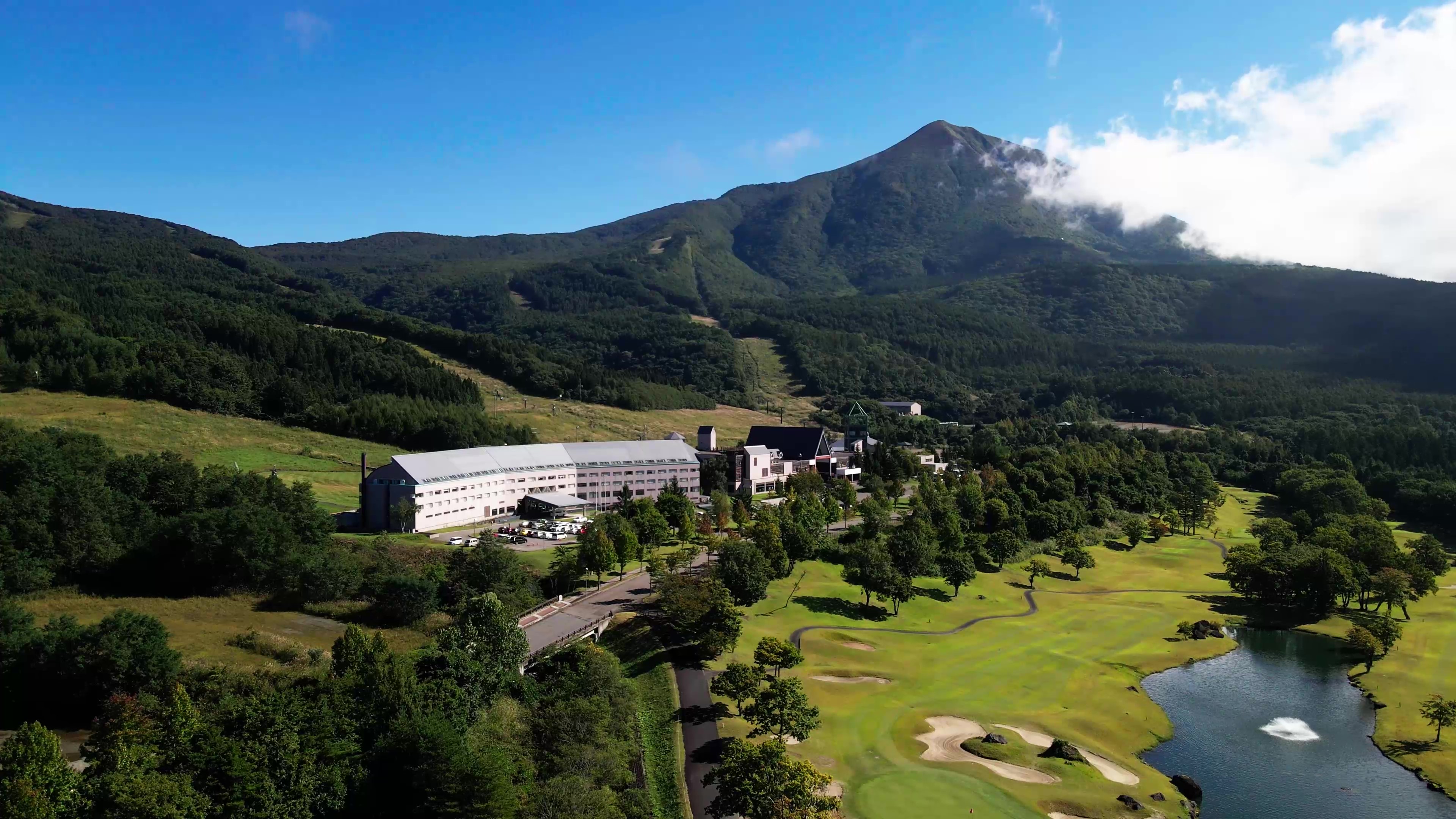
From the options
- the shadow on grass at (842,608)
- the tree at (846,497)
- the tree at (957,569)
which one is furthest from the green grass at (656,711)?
the tree at (846,497)

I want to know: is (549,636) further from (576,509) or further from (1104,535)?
(1104,535)

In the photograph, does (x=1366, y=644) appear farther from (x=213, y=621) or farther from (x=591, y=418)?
(x=591, y=418)

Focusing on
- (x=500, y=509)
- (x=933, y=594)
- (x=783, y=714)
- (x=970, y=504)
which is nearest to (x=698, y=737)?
(x=783, y=714)

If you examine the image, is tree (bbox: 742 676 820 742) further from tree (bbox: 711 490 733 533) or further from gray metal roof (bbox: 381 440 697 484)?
gray metal roof (bbox: 381 440 697 484)

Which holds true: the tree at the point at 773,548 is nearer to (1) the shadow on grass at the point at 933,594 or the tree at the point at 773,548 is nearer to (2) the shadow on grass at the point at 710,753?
(1) the shadow on grass at the point at 933,594

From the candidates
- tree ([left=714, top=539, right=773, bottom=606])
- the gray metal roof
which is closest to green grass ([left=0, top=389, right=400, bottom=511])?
the gray metal roof

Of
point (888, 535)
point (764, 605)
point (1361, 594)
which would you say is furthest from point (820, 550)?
point (1361, 594)
